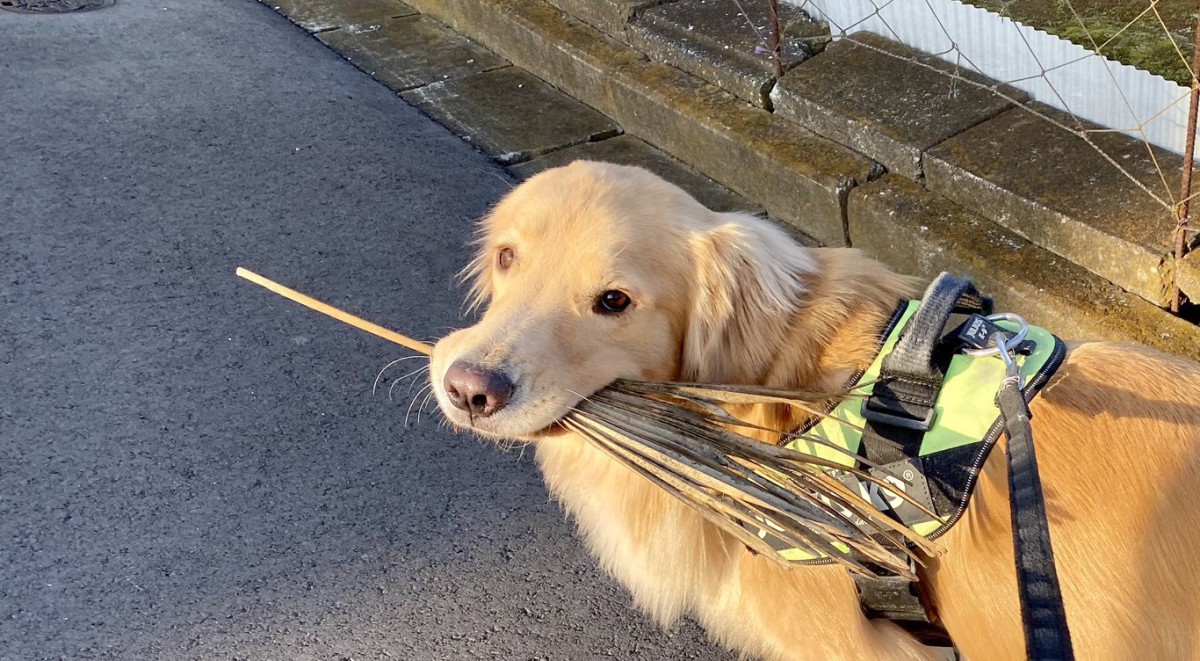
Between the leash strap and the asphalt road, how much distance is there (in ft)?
4.43

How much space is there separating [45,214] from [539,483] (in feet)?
9.42

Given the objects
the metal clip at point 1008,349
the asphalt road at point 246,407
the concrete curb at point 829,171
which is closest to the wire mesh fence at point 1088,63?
the concrete curb at point 829,171

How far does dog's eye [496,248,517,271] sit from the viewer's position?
7.55 ft

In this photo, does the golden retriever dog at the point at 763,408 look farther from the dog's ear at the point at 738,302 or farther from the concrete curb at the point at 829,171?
the concrete curb at the point at 829,171

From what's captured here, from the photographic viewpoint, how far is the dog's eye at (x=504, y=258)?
7.55 feet

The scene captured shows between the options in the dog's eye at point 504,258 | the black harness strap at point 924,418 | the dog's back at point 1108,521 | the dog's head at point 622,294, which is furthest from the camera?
the dog's eye at point 504,258

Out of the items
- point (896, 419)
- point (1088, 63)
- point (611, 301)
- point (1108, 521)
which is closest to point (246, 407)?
point (611, 301)

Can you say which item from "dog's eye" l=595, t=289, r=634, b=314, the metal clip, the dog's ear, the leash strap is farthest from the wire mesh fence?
"dog's eye" l=595, t=289, r=634, b=314

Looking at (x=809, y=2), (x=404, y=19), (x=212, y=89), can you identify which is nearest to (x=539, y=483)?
(x=809, y=2)

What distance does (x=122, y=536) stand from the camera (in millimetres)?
3137

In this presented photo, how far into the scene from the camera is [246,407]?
11.9 ft

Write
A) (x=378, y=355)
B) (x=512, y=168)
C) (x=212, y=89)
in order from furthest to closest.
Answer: (x=212, y=89)
(x=512, y=168)
(x=378, y=355)

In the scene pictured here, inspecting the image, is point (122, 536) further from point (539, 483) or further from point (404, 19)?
point (404, 19)

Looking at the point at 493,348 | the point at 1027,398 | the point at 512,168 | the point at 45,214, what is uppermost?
the point at 1027,398
